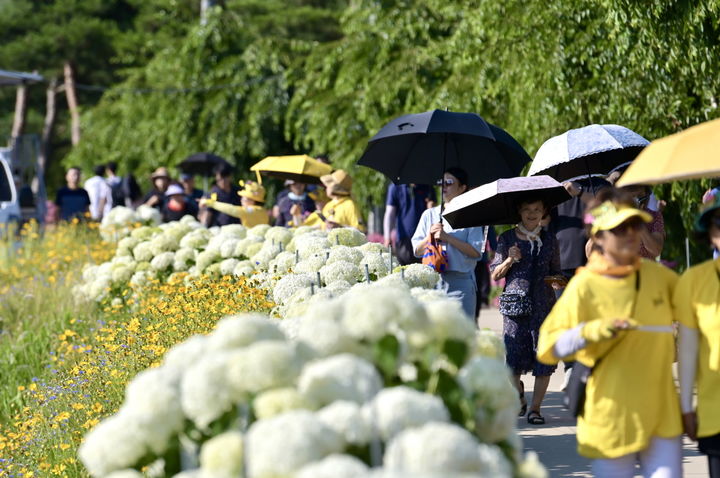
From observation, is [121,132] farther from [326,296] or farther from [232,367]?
[232,367]

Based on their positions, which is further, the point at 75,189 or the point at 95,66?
the point at 95,66

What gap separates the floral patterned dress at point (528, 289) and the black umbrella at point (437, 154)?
156 cm

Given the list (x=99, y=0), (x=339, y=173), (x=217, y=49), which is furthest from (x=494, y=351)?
(x=99, y=0)

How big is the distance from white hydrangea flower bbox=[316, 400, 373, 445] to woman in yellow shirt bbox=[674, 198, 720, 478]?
1.77 meters

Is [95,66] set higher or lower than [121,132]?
higher

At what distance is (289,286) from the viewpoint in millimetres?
7941

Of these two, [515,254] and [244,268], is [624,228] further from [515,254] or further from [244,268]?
[244,268]

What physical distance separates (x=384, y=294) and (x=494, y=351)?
1075 mm

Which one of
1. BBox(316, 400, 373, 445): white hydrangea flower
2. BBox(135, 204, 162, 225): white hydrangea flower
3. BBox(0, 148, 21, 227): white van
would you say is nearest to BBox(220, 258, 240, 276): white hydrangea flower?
BBox(135, 204, 162, 225): white hydrangea flower

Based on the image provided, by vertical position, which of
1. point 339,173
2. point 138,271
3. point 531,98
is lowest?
point 138,271

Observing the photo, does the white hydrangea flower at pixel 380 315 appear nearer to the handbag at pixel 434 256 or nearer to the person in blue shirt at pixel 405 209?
the handbag at pixel 434 256

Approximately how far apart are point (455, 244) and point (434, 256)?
0.56 feet

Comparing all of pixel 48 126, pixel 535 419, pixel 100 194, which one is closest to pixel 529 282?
pixel 535 419

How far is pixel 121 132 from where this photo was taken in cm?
3050
